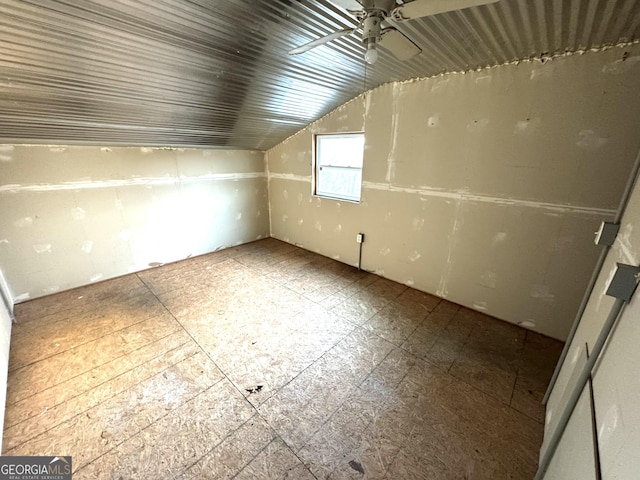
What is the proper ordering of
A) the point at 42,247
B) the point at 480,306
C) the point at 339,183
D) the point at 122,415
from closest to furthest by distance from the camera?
the point at 122,415 < the point at 480,306 < the point at 42,247 < the point at 339,183

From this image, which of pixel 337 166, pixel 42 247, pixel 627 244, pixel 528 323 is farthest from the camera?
pixel 337 166

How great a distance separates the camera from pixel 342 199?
3744 mm

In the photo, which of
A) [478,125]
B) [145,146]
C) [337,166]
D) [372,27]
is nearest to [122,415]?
[372,27]

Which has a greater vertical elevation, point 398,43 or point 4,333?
point 398,43

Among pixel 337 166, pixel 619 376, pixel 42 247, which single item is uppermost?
pixel 337 166

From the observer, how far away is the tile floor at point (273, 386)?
142 centimetres

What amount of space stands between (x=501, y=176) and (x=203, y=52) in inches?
106

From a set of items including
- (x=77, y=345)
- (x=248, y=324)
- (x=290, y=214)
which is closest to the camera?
(x=77, y=345)

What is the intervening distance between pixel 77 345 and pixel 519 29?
4.18 m

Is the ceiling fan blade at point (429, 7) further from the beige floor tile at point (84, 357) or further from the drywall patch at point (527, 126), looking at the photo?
the beige floor tile at point (84, 357)

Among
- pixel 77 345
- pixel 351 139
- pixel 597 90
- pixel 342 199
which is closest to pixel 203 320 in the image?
pixel 77 345

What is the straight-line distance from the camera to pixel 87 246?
3.16 m

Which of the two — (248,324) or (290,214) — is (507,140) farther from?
(290,214)

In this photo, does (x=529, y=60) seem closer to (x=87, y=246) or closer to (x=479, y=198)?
(x=479, y=198)
